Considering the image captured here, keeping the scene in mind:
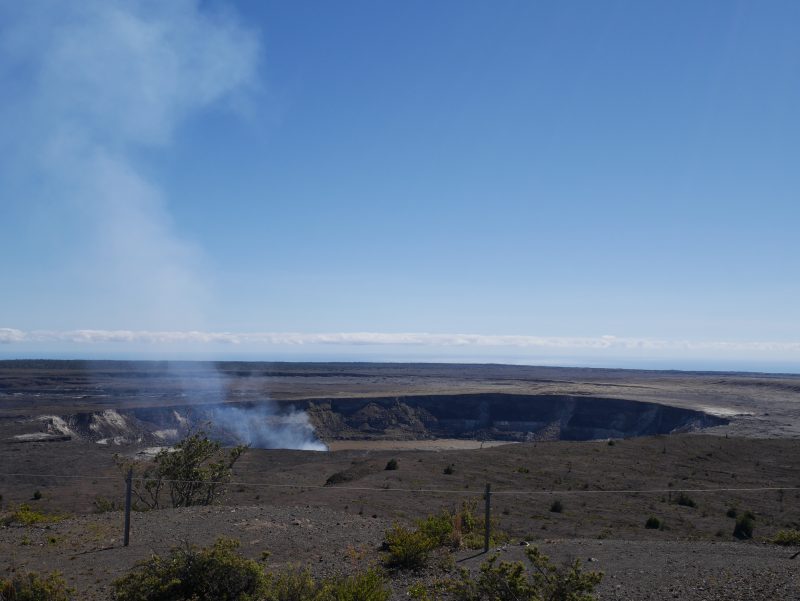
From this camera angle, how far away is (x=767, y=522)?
63.3 ft

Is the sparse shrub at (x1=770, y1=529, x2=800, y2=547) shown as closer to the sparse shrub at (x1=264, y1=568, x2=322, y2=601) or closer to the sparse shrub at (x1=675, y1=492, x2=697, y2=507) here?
the sparse shrub at (x1=675, y1=492, x2=697, y2=507)

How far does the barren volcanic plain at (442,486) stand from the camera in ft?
37.0

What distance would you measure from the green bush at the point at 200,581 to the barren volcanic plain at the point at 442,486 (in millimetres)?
1171

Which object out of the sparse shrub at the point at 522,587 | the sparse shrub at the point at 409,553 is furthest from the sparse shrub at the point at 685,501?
the sparse shrub at the point at 522,587

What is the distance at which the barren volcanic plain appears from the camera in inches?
444

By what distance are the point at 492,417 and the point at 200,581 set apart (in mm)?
67155

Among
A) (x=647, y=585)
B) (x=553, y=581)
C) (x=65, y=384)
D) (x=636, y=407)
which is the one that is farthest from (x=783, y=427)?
(x=65, y=384)

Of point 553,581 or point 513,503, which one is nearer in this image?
point 553,581

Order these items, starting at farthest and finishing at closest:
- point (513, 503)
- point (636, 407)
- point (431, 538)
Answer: point (636, 407), point (513, 503), point (431, 538)

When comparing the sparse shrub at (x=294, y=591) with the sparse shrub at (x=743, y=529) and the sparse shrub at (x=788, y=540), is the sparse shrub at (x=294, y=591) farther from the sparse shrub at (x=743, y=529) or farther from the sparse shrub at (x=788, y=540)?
the sparse shrub at (x=743, y=529)

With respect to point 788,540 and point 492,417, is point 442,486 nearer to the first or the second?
point 788,540

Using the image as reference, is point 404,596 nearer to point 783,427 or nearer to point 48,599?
point 48,599

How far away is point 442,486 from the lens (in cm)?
2450

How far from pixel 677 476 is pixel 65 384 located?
100760mm
